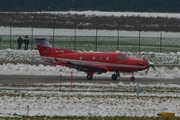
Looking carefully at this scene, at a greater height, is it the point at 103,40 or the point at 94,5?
the point at 94,5

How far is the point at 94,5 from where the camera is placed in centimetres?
12394

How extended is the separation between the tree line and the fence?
3397 centimetres

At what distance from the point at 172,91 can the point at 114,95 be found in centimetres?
433

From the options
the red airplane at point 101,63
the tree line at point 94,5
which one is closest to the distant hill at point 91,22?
the tree line at point 94,5

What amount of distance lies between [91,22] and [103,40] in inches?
600

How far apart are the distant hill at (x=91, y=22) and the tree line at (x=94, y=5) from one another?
23652 millimetres

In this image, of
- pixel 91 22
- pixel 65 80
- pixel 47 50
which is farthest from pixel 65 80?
pixel 91 22

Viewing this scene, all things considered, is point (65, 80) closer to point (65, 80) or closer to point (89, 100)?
point (65, 80)

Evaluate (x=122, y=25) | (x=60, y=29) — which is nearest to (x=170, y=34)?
(x=122, y=25)

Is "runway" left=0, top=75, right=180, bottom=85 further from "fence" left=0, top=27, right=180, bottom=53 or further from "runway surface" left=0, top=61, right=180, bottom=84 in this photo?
"fence" left=0, top=27, right=180, bottom=53

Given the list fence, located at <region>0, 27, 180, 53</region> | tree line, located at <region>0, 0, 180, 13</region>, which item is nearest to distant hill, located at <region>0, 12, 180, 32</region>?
fence, located at <region>0, 27, 180, 53</region>

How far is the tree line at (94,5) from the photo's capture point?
118062 mm

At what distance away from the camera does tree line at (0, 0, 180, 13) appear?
118 meters

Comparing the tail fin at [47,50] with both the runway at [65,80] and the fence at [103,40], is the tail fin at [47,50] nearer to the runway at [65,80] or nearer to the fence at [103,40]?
the runway at [65,80]
